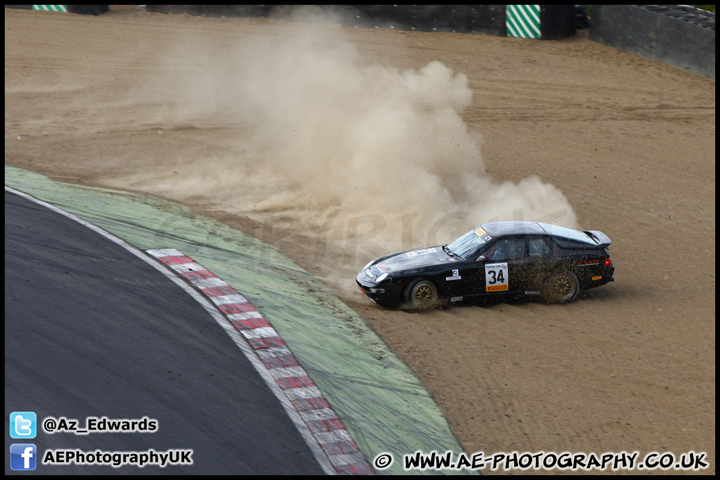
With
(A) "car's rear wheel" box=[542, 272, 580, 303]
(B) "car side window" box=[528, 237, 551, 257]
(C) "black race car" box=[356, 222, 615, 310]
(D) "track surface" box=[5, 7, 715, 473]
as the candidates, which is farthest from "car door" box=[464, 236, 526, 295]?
(A) "car's rear wheel" box=[542, 272, 580, 303]

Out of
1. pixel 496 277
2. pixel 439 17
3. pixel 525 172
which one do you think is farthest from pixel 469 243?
pixel 439 17

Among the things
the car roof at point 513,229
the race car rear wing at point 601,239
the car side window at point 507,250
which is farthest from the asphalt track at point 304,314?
the race car rear wing at point 601,239

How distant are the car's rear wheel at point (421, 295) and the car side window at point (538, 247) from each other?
65.2 inches

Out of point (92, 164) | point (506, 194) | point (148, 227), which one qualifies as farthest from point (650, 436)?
point (92, 164)

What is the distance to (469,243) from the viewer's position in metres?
11.1

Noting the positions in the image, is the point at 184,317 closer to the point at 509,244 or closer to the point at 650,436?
the point at 509,244

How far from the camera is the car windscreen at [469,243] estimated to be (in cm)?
1081

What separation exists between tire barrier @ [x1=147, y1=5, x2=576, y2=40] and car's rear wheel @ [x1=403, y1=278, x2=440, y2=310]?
53.0 ft

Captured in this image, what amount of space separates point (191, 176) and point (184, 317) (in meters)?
7.32

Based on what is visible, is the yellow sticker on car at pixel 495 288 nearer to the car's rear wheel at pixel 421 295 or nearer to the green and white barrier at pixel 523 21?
the car's rear wheel at pixel 421 295

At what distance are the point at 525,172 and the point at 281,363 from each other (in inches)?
375

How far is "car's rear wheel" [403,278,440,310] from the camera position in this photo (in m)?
10.5

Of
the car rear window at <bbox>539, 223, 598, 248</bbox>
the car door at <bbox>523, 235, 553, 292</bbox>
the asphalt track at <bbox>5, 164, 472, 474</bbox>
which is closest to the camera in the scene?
the asphalt track at <bbox>5, 164, 472, 474</bbox>

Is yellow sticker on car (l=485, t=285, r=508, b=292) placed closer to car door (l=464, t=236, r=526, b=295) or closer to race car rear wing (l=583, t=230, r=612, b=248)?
car door (l=464, t=236, r=526, b=295)
